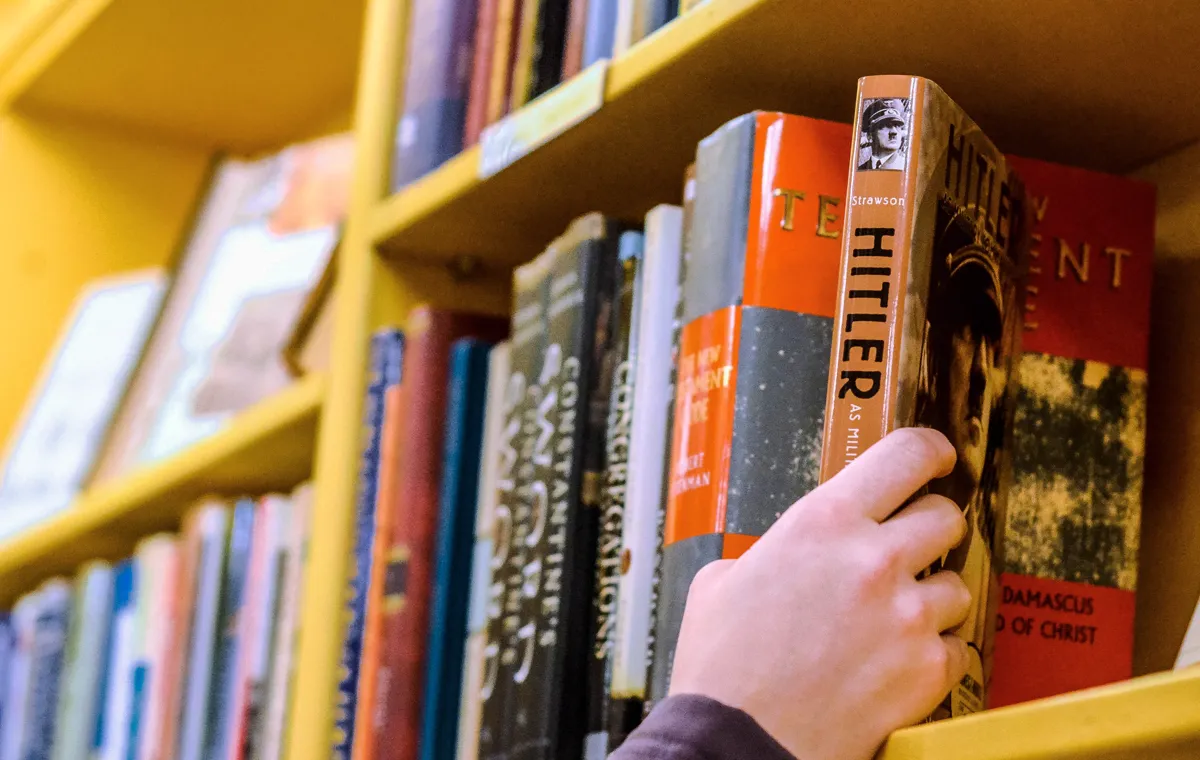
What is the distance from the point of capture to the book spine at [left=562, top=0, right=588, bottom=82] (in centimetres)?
96

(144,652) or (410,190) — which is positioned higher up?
(410,190)

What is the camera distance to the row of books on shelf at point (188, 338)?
162 cm

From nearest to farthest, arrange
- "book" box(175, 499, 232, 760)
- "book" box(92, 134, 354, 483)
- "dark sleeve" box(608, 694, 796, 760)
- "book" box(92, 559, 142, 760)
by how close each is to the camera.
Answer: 1. "dark sleeve" box(608, 694, 796, 760)
2. "book" box(175, 499, 232, 760)
3. "book" box(92, 559, 142, 760)
4. "book" box(92, 134, 354, 483)

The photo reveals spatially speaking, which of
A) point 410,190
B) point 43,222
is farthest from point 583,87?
point 43,222

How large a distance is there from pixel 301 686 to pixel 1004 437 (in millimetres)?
588

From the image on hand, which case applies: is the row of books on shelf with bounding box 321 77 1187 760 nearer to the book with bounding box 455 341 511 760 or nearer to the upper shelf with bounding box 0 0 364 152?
the book with bounding box 455 341 511 760

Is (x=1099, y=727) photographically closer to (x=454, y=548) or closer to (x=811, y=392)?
(x=811, y=392)

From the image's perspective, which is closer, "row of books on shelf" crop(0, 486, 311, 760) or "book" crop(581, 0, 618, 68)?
"book" crop(581, 0, 618, 68)

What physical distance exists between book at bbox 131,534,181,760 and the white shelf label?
662mm

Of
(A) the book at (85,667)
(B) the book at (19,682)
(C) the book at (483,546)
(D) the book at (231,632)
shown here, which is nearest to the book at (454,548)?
(C) the book at (483,546)

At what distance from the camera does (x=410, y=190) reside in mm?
1085

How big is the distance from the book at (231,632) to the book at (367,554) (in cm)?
28

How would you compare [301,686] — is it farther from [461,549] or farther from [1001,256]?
[1001,256]

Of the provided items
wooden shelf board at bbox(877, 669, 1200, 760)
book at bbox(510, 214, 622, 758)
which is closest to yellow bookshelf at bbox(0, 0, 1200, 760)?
wooden shelf board at bbox(877, 669, 1200, 760)
